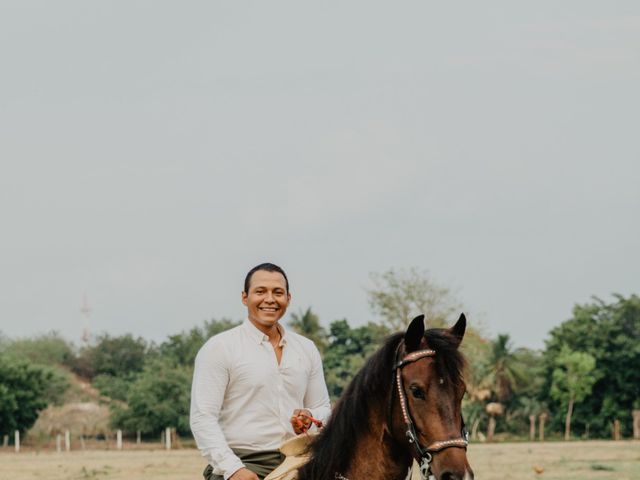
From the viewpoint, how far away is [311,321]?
265 ft

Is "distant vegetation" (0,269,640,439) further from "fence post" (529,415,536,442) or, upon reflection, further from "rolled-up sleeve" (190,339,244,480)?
"rolled-up sleeve" (190,339,244,480)

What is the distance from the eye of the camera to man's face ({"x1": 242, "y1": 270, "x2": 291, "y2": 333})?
667 cm

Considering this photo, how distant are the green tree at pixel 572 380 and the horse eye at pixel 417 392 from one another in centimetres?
6281

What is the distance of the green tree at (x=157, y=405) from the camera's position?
63875 millimetres

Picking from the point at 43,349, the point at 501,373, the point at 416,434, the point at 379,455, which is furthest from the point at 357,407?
the point at 43,349

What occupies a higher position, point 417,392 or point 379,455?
point 417,392

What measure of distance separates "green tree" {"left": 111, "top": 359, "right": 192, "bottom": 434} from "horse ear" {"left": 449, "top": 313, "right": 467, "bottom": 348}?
5840 centimetres

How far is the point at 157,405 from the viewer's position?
210 feet

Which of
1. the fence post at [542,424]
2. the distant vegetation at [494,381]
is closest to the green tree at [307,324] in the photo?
the distant vegetation at [494,381]

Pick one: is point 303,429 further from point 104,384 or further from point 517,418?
point 104,384

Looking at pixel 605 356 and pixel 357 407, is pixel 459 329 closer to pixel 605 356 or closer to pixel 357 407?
pixel 357 407

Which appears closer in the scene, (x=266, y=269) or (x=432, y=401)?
(x=432, y=401)

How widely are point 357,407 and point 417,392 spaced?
1.66ft

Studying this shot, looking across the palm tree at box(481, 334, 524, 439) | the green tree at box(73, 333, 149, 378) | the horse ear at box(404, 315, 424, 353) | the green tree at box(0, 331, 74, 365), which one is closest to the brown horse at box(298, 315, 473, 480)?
the horse ear at box(404, 315, 424, 353)
